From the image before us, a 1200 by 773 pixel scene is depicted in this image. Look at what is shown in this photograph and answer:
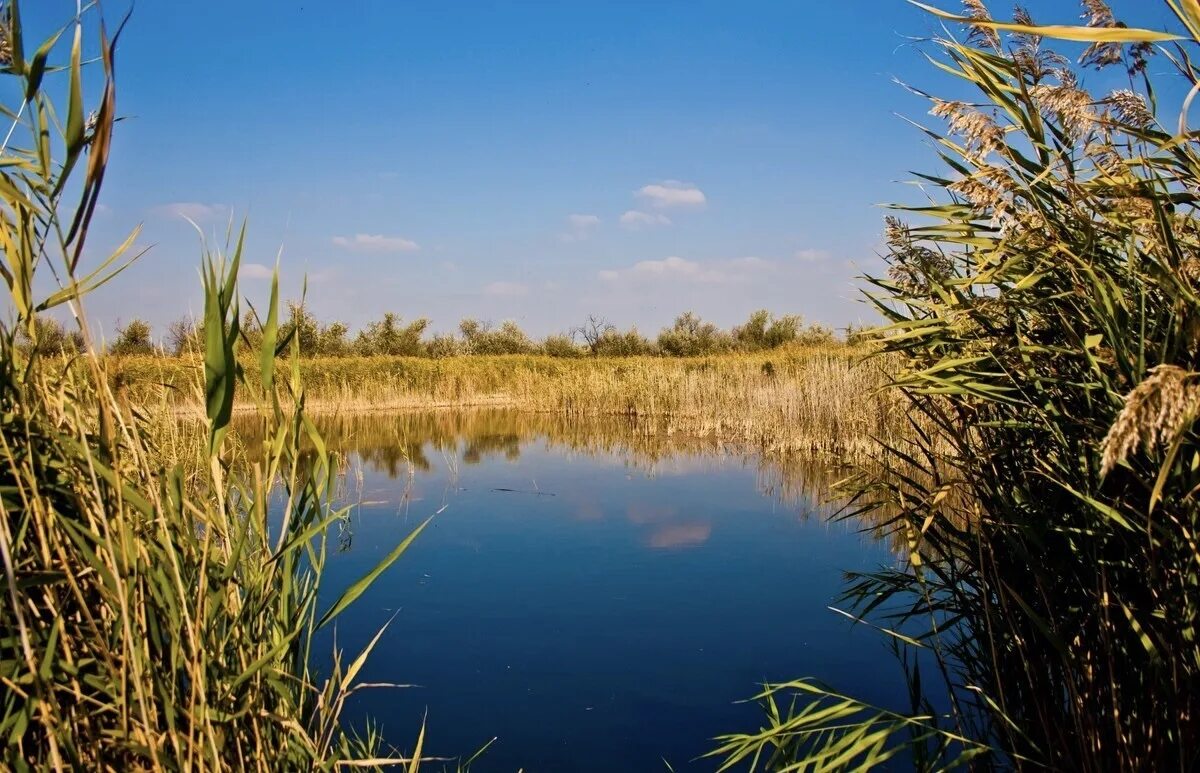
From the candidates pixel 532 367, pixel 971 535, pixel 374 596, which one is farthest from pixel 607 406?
pixel 971 535

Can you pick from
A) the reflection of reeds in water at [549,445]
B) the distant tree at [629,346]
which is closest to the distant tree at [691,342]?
the distant tree at [629,346]

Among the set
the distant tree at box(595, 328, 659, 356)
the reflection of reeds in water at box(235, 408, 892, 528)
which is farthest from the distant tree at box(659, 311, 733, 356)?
the reflection of reeds in water at box(235, 408, 892, 528)

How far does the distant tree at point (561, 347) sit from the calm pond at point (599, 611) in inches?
973

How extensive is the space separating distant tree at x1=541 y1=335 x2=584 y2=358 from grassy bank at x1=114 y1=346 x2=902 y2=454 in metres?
4.55

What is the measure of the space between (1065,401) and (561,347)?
1323 inches

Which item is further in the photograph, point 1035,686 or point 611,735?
point 611,735

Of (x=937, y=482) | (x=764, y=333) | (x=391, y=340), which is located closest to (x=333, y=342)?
(x=391, y=340)

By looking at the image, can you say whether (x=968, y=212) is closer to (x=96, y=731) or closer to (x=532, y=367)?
(x=96, y=731)

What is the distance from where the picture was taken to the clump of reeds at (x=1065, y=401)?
5.61 ft

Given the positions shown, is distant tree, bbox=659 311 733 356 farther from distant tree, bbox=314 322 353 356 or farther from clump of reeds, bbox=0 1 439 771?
clump of reeds, bbox=0 1 439 771

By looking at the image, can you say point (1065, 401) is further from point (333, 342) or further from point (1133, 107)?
point (333, 342)

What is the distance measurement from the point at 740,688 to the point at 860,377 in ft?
26.2

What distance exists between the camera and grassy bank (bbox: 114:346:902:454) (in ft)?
36.9

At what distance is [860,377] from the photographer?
37.8ft
